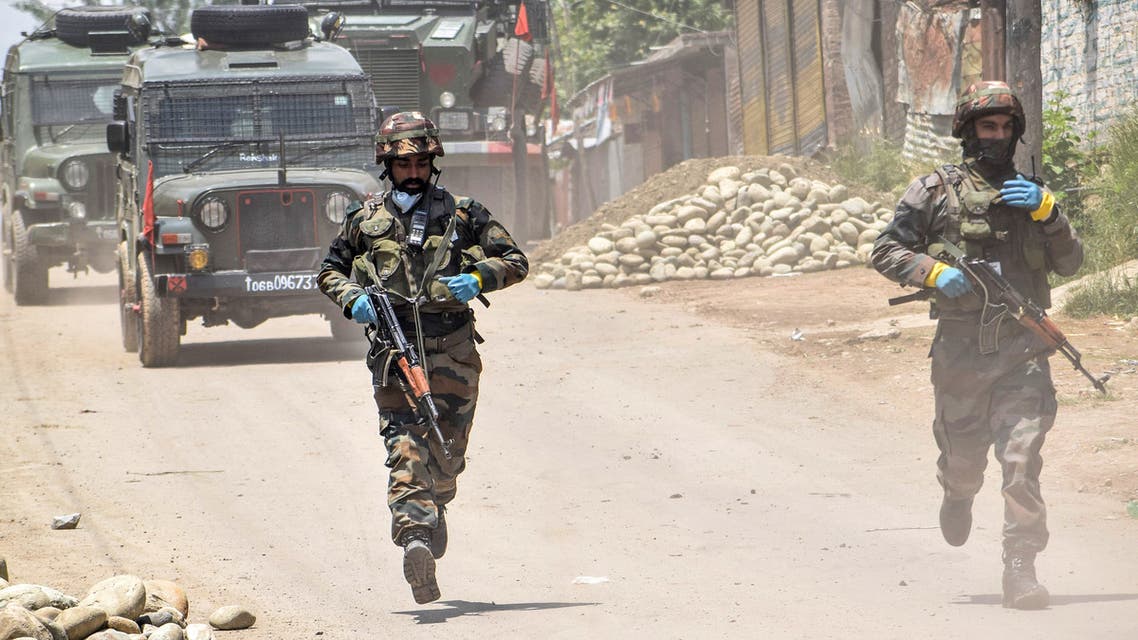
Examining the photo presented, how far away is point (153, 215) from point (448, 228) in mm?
7422

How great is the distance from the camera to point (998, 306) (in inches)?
217

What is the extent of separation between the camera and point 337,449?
920 centimetres

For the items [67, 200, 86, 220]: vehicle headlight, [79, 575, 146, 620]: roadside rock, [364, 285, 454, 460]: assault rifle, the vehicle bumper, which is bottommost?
the vehicle bumper

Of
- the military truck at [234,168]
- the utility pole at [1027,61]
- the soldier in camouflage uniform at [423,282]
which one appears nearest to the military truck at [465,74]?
the military truck at [234,168]

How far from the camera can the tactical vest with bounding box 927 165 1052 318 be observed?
18.4ft

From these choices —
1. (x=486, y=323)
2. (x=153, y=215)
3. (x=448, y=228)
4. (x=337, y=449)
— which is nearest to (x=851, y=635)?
(x=448, y=228)

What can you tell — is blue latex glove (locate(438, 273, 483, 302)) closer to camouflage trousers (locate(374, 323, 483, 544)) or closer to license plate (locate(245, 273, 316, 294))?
camouflage trousers (locate(374, 323, 483, 544))

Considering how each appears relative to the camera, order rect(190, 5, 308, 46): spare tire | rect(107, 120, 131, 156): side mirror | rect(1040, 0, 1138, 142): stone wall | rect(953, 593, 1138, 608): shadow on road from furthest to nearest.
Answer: rect(1040, 0, 1138, 142): stone wall, rect(190, 5, 308, 46): spare tire, rect(107, 120, 131, 156): side mirror, rect(953, 593, 1138, 608): shadow on road

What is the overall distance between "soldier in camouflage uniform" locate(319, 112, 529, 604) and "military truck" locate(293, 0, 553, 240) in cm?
1474

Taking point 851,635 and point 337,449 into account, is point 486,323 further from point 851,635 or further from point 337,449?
point 851,635

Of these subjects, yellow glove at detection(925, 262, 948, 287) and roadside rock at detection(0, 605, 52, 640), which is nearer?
roadside rock at detection(0, 605, 52, 640)

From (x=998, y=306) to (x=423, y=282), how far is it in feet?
6.60

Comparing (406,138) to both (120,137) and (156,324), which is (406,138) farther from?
(120,137)

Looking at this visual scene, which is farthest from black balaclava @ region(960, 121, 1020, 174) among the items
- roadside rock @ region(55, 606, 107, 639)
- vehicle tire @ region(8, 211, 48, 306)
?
vehicle tire @ region(8, 211, 48, 306)
